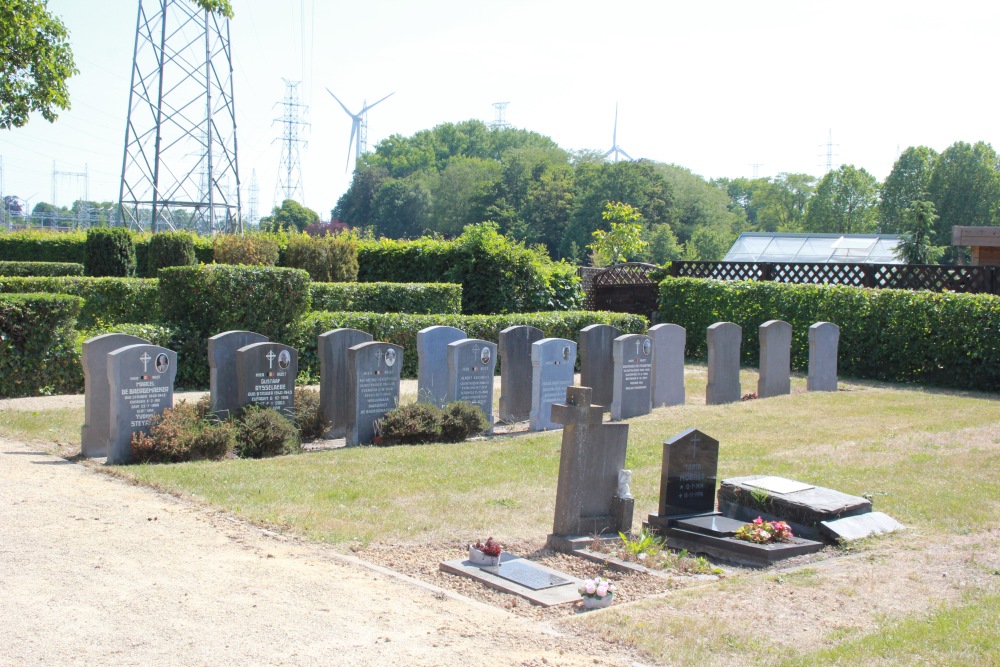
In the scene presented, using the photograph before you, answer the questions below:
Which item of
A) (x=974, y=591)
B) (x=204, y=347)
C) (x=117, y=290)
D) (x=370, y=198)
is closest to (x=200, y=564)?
(x=974, y=591)

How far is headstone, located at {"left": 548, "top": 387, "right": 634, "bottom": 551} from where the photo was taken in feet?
24.1

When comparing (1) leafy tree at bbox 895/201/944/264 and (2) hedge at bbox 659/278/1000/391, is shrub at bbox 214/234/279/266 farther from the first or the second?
(1) leafy tree at bbox 895/201/944/264

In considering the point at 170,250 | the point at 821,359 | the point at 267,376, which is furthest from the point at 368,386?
the point at 170,250

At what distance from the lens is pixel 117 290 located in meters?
18.4

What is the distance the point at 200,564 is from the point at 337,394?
6029 millimetres

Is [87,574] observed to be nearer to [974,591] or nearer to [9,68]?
[974,591]

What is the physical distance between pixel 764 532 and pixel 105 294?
15062 mm

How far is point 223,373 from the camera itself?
11164mm

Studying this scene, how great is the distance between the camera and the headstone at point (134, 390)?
10133 mm

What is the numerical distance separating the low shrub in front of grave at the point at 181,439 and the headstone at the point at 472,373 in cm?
312

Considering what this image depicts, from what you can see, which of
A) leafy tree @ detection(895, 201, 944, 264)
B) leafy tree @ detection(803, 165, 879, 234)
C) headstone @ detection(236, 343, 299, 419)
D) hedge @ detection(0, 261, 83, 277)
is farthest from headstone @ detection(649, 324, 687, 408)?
leafy tree @ detection(803, 165, 879, 234)

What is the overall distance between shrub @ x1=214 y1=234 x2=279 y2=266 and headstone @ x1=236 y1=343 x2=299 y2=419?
12740mm

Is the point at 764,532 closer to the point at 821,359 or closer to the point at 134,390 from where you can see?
the point at 134,390

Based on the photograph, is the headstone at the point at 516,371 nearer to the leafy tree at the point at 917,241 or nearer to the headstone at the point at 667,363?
the headstone at the point at 667,363
